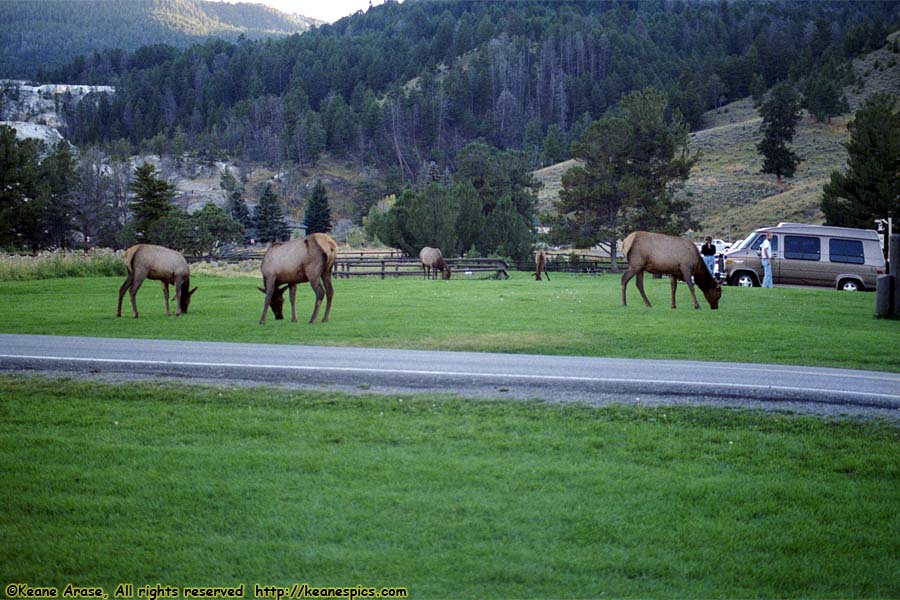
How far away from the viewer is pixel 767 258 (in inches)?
1203

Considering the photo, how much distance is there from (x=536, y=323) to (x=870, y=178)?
4391 cm

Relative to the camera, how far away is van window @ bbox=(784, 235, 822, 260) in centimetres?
3167

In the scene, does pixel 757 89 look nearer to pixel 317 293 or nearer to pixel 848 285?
pixel 848 285

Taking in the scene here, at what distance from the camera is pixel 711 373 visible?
12.1 m

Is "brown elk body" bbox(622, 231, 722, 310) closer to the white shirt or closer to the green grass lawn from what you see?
the green grass lawn

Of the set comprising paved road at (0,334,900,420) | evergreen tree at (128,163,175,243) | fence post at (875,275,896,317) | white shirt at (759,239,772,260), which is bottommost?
paved road at (0,334,900,420)

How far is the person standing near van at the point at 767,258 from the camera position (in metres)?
30.4

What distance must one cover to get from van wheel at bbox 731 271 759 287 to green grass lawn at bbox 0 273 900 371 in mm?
5260

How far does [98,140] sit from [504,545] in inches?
7505

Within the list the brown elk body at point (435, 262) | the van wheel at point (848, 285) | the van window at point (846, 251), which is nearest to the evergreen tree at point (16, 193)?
the brown elk body at point (435, 262)

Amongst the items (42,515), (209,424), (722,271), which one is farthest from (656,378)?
(722,271)

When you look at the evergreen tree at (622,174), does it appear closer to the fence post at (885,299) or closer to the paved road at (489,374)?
the fence post at (885,299)

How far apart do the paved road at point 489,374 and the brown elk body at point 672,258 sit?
9.13m

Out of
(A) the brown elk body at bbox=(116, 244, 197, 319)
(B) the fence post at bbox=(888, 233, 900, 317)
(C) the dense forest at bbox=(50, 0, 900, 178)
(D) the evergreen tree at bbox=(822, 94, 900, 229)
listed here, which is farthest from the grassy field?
(C) the dense forest at bbox=(50, 0, 900, 178)
